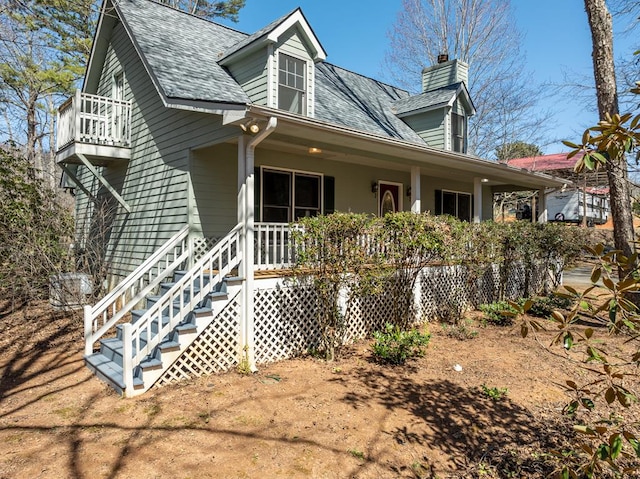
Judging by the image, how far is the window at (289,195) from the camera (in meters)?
8.47

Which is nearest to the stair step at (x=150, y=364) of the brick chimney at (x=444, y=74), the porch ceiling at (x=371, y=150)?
the porch ceiling at (x=371, y=150)

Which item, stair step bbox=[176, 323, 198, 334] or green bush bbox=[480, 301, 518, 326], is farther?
green bush bbox=[480, 301, 518, 326]

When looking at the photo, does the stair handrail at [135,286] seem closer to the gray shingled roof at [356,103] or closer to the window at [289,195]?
the window at [289,195]

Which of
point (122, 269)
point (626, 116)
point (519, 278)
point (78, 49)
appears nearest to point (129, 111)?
point (122, 269)

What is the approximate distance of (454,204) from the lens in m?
13.5

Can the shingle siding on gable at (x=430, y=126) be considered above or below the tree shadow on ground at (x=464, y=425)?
above

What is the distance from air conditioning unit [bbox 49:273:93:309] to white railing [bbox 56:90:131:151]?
2.67m

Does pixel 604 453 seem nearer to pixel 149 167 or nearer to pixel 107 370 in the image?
pixel 107 370

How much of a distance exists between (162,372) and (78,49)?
61.2 ft

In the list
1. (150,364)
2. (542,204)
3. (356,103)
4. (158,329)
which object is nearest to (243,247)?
(158,329)

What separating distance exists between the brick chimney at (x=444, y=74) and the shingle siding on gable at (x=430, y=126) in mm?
2065

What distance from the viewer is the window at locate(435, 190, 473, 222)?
12.8 m

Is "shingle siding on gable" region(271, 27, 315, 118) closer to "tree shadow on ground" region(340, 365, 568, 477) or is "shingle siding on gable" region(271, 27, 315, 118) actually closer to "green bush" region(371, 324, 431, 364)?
"green bush" region(371, 324, 431, 364)

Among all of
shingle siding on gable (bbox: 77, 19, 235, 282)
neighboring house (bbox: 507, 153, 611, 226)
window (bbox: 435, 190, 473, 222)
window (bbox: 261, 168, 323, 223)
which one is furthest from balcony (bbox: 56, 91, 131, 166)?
neighboring house (bbox: 507, 153, 611, 226)
